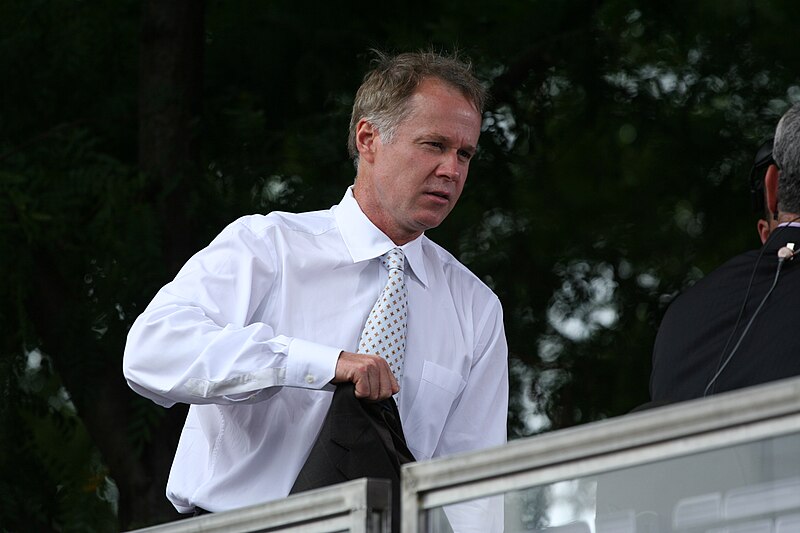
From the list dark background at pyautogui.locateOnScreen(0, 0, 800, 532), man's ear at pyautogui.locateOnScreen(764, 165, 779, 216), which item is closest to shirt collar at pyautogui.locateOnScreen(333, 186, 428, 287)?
man's ear at pyautogui.locateOnScreen(764, 165, 779, 216)

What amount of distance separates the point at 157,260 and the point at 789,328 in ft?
14.7

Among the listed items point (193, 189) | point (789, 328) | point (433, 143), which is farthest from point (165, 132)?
point (789, 328)

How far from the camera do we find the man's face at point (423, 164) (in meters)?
3.61

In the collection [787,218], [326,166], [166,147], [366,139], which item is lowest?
[787,218]

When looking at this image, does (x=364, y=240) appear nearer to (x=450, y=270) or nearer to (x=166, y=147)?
(x=450, y=270)

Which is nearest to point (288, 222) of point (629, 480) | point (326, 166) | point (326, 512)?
point (326, 512)

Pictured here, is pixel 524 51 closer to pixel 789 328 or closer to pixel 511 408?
pixel 511 408

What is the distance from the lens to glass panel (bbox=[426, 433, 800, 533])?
220 centimetres

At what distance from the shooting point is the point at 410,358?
3.58 m

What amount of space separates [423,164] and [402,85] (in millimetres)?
220

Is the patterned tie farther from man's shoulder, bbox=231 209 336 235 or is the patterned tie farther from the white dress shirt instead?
man's shoulder, bbox=231 209 336 235

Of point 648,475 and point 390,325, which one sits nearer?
point 648,475

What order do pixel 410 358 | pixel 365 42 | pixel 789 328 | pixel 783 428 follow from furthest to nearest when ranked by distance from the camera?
pixel 365 42 < pixel 410 358 < pixel 789 328 < pixel 783 428

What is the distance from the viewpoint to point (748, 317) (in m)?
3.16
